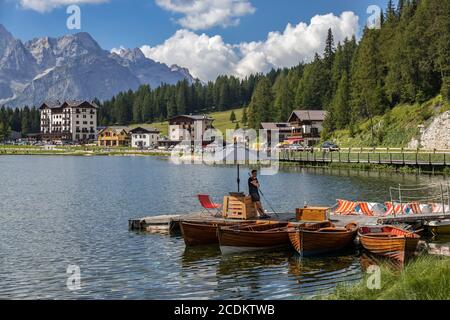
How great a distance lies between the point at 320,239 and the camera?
25672 millimetres

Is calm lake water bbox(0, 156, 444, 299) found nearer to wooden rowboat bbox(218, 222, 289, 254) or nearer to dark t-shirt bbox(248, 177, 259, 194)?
wooden rowboat bbox(218, 222, 289, 254)

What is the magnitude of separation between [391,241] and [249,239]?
265 inches

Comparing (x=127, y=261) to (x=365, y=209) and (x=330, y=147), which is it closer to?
(x=365, y=209)

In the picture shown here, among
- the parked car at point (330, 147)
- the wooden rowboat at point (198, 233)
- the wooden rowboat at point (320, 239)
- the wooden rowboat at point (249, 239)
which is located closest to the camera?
the wooden rowboat at point (320, 239)

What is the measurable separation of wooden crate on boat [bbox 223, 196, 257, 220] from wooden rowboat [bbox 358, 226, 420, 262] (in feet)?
20.8

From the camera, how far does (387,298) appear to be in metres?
13.8

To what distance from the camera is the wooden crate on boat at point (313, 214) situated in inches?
1153

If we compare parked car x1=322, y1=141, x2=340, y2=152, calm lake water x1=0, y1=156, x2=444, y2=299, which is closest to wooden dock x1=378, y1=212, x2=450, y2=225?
calm lake water x1=0, y1=156, x2=444, y2=299

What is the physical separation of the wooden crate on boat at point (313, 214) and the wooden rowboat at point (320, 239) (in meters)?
2.41

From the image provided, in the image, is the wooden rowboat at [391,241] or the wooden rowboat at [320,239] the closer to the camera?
the wooden rowboat at [391,241]

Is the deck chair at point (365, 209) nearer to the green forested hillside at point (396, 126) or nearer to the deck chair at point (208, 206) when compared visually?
the deck chair at point (208, 206)

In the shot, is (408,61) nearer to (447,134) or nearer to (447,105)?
(447,105)

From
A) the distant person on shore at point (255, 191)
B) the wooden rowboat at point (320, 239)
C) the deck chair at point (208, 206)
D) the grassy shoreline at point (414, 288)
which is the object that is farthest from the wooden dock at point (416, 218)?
the grassy shoreline at point (414, 288)
